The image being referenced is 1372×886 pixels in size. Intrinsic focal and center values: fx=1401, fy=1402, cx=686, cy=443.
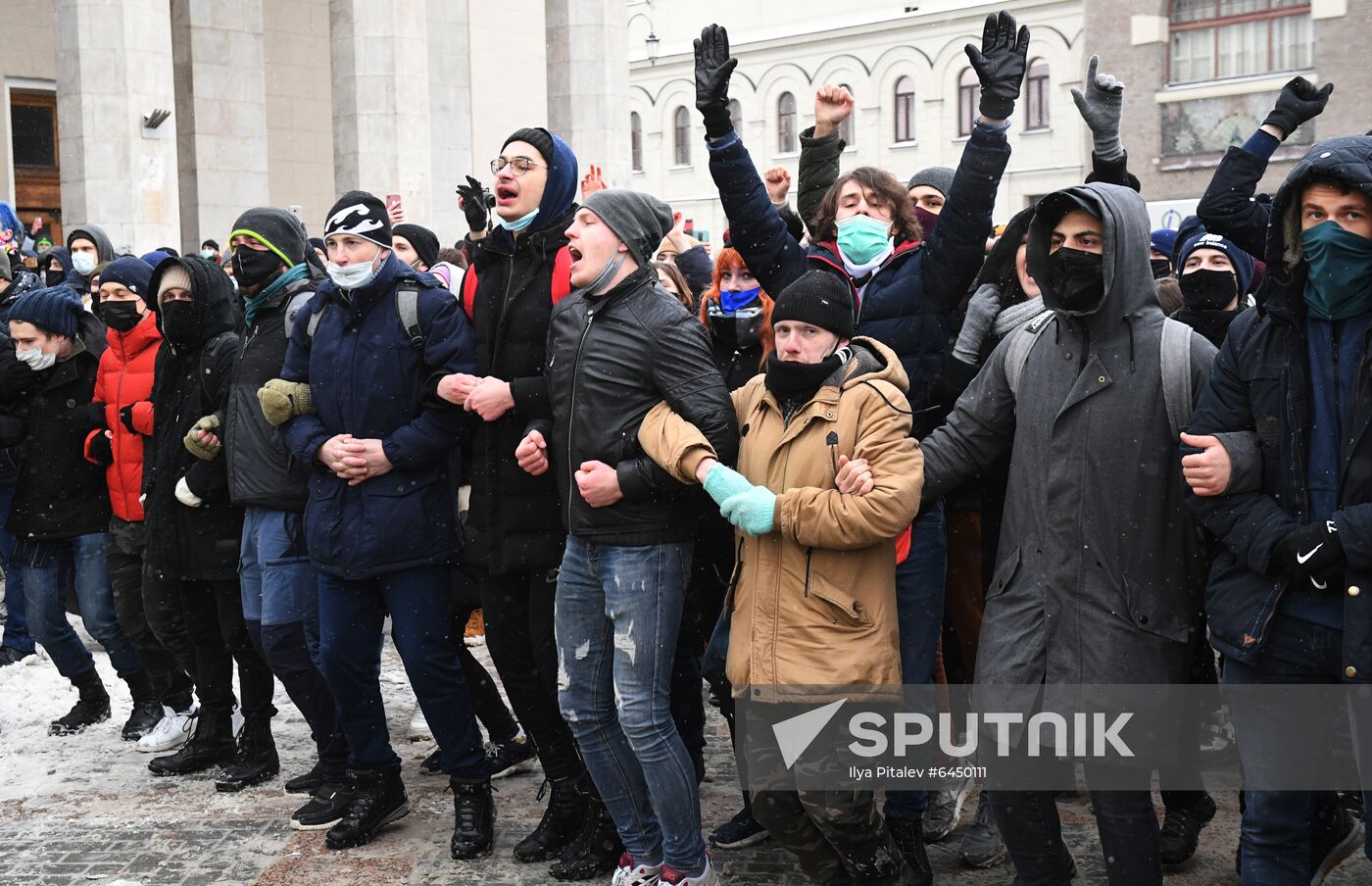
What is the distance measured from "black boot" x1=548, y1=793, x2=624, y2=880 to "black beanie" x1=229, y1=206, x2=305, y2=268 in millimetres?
2682

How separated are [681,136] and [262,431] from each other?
171 ft

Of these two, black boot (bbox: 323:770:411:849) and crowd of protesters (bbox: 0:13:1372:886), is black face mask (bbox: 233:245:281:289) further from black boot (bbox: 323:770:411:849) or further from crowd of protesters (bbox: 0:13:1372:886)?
black boot (bbox: 323:770:411:849)

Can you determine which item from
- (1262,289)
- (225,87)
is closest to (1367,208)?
(1262,289)

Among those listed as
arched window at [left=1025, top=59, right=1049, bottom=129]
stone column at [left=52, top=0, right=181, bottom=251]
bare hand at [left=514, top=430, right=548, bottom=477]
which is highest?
arched window at [left=1025, top=59, right=1049, bottom=129]

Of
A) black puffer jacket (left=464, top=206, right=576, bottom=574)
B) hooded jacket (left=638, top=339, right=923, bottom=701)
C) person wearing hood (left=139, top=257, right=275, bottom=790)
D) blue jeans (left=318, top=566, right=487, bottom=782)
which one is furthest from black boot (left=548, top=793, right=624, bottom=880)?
person wearing hood (left=139, top=257, right=275, bottom=790)

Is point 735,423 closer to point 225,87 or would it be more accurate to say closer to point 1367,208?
point 1367,208

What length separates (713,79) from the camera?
503 cm

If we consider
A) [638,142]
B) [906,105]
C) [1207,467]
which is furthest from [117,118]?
[638,142]

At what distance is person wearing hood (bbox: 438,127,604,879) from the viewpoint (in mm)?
5145

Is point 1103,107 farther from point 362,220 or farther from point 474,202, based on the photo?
point 474,202

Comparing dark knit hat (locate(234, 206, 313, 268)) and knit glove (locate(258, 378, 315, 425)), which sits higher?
dark knit hat (locate(234, 206, 313, 268))

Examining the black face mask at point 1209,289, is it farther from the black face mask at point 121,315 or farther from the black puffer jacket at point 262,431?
the black face mask at point 121,315

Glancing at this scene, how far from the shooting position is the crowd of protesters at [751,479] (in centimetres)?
380

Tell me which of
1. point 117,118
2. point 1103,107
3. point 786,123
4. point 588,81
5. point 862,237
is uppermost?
point 786,123
